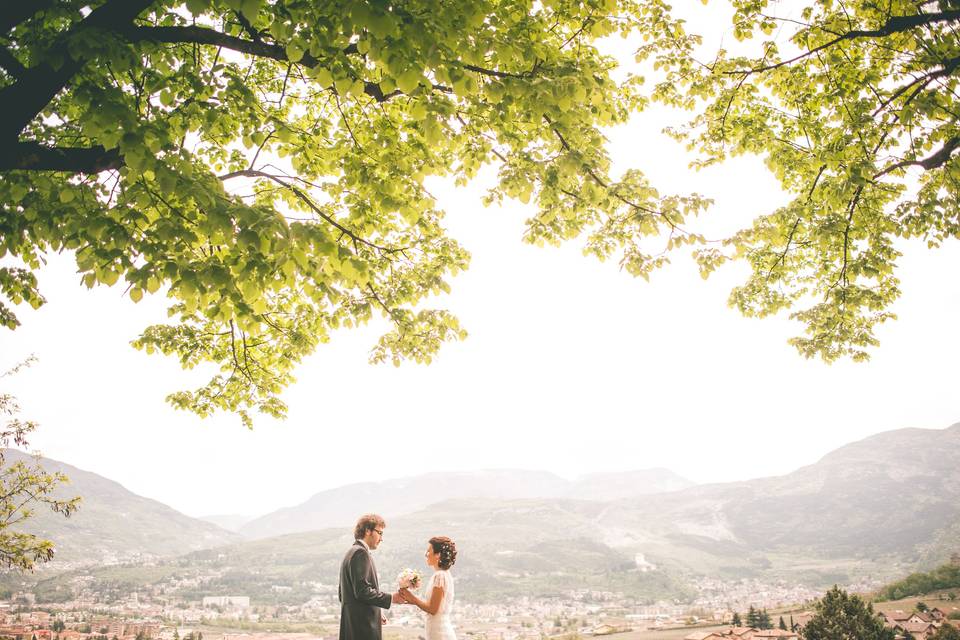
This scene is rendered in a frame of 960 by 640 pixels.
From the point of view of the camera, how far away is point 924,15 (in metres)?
6.88

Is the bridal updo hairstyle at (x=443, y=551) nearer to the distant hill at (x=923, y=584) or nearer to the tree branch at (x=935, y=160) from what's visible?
the tree branch at (x=935, y=160)

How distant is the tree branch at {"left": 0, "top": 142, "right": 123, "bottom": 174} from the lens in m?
4.23

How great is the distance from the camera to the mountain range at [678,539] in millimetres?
107062

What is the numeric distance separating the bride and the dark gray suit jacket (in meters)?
0.44

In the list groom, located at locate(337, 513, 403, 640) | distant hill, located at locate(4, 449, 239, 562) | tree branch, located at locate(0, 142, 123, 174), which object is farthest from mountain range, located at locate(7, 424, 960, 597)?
tree branch, located at locate(0, 142, 123, 174)

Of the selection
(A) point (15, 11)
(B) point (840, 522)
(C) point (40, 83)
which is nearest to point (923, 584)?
(C) point (40, 83)

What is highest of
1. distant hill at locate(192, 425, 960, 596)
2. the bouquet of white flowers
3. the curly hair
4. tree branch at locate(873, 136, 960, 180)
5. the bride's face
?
tree branch at locate(873, 136, 960, 180)

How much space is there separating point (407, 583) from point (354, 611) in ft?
2.49

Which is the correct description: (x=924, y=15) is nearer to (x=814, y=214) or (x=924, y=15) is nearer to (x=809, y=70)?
(x=809, y=70)

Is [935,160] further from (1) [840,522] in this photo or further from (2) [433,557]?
(1) [840,522]

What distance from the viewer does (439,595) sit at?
5.54m

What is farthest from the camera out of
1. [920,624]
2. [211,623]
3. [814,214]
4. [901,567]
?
[901,567]

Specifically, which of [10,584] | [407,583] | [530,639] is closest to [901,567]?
[530,639]

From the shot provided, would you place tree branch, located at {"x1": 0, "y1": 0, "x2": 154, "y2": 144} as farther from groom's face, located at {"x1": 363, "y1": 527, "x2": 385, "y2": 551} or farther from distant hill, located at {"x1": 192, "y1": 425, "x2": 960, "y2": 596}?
distant hill, located at {"x1": 192, "y1": 425, "x2": 960, "y2": 596}
